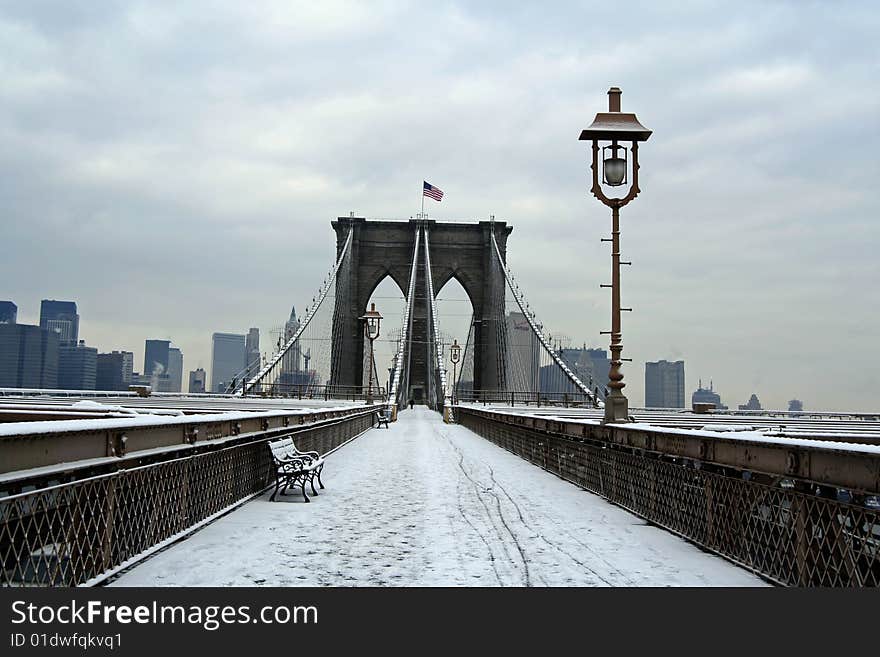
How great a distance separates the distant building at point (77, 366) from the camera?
302ft

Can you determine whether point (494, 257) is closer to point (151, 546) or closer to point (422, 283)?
point (422, 283)

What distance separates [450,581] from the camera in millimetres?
5652

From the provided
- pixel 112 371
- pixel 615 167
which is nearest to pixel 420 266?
pixel 112 371

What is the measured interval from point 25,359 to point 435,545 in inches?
3394

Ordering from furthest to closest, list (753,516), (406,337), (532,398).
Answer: (406,337) < (532,398) < (753,516)

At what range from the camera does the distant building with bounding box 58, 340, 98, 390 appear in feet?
302

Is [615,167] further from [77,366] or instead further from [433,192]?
[77,366]

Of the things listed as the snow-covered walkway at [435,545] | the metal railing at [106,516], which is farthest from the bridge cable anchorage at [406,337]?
the metal railing at [106,516]

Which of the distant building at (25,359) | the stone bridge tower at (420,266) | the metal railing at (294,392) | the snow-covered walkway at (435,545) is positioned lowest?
the snow-covered walkway at (435,545)

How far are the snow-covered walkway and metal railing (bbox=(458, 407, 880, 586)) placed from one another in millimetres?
198

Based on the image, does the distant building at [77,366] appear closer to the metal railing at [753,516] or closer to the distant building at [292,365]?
the distant building at [292,365]

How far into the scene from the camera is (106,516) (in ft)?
18.2

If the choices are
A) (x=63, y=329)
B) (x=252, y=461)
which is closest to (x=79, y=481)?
(x=252, y=461)

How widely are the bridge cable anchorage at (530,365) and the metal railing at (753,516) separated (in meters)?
36.6
